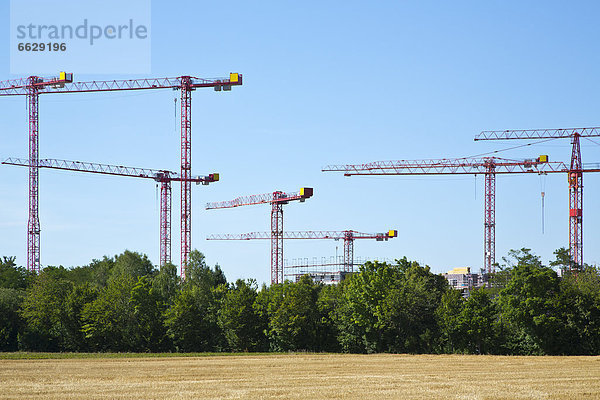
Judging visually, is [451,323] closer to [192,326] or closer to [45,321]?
[192,326]

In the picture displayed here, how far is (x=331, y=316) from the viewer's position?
10925 cm

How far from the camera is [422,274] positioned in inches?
4707

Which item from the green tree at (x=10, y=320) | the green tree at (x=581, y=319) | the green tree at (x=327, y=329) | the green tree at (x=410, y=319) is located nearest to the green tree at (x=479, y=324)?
the green tree at (x=410, y=319)


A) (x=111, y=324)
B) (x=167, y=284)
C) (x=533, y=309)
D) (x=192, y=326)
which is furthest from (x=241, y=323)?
(x=533, y=309)

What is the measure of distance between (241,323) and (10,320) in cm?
3164

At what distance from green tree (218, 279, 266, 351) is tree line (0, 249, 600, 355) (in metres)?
0.14

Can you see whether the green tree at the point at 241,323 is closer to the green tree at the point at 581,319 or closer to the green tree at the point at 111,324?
the green tree at the point at 111,324

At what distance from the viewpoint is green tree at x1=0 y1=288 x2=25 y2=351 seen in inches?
4227

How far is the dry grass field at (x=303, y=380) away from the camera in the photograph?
44250mm

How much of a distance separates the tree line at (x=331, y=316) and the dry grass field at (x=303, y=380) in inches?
902

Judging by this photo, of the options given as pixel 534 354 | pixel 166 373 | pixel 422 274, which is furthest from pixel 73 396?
pixel 422 274

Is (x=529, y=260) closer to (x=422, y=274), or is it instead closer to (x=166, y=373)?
(x=422, y=274)

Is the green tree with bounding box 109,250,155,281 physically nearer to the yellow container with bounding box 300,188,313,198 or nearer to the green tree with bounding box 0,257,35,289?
the green tree with bounding box 0,257,35,289

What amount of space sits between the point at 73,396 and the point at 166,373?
17.1 m
